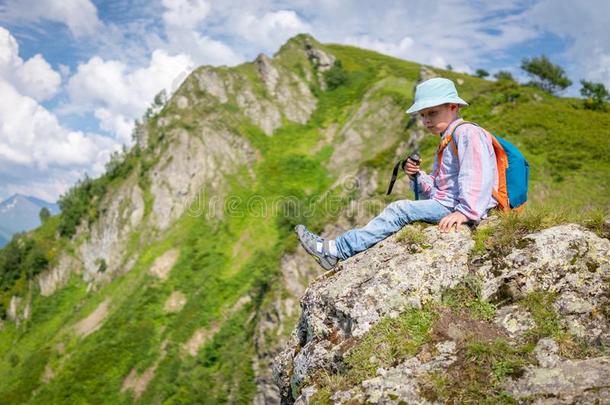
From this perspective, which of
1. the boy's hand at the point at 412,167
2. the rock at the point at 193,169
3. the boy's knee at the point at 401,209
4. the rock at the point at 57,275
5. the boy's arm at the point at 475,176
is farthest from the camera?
the rock at the point at 57,275

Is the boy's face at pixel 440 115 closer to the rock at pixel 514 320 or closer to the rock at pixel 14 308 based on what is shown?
the rock at pixel 514 320

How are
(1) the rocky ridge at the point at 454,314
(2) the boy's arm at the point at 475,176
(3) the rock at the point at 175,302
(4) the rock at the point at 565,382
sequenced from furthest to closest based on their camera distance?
1. (3) the rock at the point at 175,302
2. (2) the boy's arm at the point at 475,176
3. (1) the rocky ridge at the point at 454,314
4. (4) the rock at the point at 565,382

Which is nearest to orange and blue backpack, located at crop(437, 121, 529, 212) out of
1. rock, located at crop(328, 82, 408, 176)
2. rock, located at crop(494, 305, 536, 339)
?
rock, located at crop(494, 305, 536, 339)

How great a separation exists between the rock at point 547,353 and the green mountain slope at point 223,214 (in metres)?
22.5

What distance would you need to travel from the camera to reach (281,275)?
42.0m

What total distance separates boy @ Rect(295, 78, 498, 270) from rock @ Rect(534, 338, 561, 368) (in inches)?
90.6

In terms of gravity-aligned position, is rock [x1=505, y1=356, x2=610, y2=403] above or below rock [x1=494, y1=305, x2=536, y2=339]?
below

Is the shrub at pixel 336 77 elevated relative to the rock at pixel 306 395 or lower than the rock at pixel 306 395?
elevated

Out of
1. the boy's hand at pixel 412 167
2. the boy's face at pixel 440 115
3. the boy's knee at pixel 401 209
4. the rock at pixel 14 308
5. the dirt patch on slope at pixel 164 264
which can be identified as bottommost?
the rock at pixel 14 308

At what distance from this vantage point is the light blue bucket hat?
7.47m

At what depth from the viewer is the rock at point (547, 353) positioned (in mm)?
5169

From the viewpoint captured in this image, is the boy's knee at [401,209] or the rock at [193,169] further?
the rock at [193,169]

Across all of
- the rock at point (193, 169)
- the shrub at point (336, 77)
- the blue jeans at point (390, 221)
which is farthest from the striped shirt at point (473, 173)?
the shrub at point (336, 77)

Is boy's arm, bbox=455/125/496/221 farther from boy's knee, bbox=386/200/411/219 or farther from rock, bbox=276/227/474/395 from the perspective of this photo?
boy's knee, bbox=386/200/411/219
